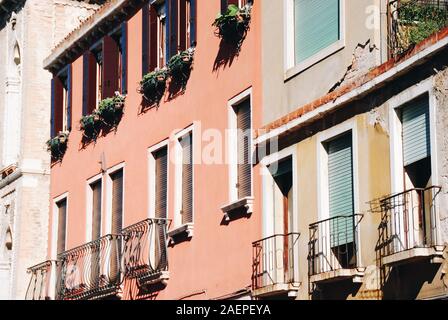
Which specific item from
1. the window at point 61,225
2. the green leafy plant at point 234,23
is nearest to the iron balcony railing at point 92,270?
the window at point 61,225

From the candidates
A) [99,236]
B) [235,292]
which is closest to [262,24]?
[235,292]

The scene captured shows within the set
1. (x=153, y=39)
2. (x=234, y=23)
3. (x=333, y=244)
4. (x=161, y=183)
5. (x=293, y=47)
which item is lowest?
(x=333, y=244)

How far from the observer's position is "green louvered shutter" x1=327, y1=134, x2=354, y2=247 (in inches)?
759

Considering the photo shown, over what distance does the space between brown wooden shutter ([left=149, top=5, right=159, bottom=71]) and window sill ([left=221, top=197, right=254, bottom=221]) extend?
4787 millimetres

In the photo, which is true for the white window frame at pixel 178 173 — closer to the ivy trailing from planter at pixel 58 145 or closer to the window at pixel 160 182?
the window at pixel 160 182

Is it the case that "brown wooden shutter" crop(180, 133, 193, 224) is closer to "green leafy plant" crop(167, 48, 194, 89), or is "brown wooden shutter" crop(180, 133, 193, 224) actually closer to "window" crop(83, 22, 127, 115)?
"green leafy plant" crop(167, 48, 194, 89)

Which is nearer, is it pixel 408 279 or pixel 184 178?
pixel 408 279

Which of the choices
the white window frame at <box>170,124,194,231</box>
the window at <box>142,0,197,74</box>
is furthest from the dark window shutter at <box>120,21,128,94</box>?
the white window frame at <box>170,124,194,231</box>

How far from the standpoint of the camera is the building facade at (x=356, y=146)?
1731cm

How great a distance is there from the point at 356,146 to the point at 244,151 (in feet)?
12.3

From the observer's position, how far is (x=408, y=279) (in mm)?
17391

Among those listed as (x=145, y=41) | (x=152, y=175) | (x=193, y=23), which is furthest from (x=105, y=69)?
(x=193, y=23)

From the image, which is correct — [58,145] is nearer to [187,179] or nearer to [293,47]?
[187,179]

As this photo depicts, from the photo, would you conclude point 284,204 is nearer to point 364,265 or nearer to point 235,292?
point 235,292
